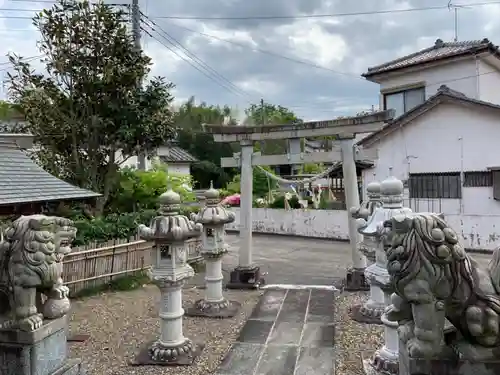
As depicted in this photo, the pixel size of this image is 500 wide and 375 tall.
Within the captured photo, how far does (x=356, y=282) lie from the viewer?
358 inches

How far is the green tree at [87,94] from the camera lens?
12.9m

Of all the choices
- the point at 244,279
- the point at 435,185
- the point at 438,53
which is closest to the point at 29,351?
the point at 244,279

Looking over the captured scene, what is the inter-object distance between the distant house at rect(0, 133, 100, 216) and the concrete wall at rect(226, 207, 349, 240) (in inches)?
378

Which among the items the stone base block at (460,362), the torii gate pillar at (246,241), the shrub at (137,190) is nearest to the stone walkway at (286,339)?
the torii gate pillar at (246,241)

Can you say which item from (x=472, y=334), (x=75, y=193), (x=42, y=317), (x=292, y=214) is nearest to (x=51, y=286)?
(x=42, y=317)

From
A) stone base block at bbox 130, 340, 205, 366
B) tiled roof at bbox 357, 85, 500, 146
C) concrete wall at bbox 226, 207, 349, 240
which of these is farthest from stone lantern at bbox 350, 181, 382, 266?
concrete wall at bbox 226, 207, 349, 240

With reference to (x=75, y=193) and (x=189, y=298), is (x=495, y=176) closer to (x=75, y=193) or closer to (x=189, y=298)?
(x=189, y=298)

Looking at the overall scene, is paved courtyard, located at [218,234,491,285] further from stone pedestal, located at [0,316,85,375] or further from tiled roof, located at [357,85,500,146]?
stone pedestal, located at [0,316,85,375]

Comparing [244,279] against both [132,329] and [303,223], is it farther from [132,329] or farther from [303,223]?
[303,223]

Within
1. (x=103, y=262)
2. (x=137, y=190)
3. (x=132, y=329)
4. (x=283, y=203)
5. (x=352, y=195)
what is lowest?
(x=132, y=329)

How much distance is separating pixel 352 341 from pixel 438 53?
16342mm

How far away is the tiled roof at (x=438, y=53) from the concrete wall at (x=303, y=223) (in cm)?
714

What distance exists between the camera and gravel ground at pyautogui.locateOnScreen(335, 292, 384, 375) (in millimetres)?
5383

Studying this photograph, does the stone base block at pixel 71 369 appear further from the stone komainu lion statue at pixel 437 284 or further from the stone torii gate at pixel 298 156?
the stone torii gate at pixel 298 156
